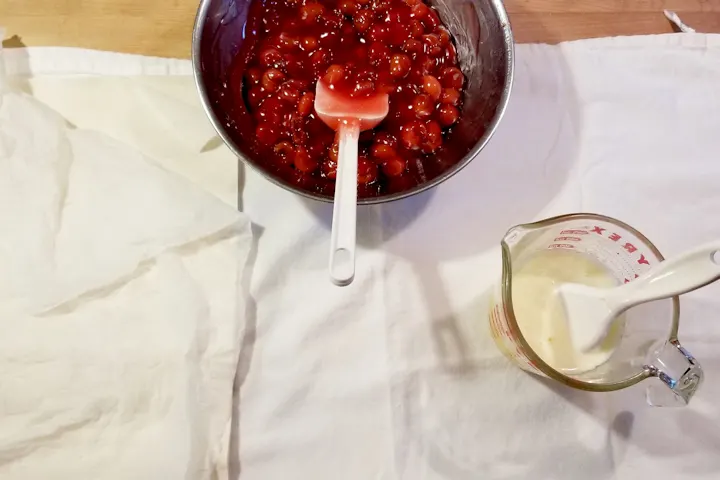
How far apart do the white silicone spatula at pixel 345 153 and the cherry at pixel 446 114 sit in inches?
3.2

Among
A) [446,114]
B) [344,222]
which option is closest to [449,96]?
[446,114]

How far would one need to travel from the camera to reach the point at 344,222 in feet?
1.96

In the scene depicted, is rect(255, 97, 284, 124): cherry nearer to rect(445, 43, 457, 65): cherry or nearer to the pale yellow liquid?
rect(445, 43, 457, 65): cherry

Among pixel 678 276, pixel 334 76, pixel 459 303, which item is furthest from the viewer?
pixel 459 303

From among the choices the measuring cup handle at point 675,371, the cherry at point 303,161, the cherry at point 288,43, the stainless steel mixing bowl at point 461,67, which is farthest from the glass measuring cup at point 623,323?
the cherry at point 288,43

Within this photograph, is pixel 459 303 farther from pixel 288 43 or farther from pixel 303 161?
pixel 288 43

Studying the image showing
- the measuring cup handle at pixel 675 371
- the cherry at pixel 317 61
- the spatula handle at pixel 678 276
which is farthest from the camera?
the cherry at pixel 317 61

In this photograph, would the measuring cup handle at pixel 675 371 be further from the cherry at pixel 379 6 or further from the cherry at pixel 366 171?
the cherry at pixel 379 6

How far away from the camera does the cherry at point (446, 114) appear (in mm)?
739

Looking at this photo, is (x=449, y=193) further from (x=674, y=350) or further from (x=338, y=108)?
(x=674, y=350)

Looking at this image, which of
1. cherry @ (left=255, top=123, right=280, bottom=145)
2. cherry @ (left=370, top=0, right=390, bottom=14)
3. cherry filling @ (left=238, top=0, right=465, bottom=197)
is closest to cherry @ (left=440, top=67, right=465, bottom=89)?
cherry filling @ (left=238, top=0, right=465, bottom=197)

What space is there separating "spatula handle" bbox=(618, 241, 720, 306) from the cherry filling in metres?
0.25

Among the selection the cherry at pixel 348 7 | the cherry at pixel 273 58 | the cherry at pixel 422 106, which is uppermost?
the cherry at pixel 348 7

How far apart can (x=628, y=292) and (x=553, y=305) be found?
11 centimetres
